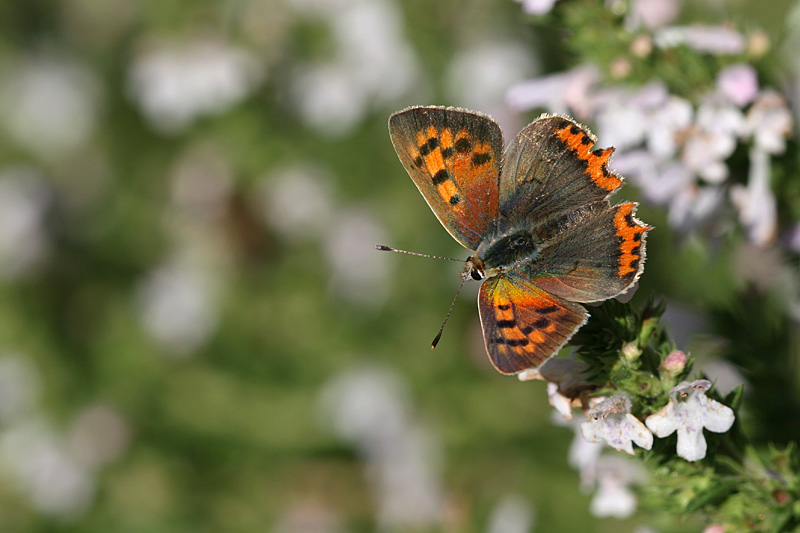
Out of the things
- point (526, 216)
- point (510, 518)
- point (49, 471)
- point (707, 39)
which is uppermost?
point (707, 39)

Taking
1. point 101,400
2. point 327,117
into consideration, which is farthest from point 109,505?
point 327,117

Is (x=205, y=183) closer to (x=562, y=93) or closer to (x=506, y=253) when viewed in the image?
(x=562, y=93)

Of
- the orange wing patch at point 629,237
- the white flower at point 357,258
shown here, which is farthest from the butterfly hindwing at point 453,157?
the white flower at point 357,258

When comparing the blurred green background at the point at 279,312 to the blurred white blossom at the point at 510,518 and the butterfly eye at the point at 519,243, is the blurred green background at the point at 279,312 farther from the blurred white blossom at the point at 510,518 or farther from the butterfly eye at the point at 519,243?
the butterfly eye at the point at 519,243

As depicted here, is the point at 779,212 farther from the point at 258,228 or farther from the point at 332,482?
the point at 258,228

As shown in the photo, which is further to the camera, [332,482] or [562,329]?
[332,482]

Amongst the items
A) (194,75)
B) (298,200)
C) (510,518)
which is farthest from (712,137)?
(298,200)

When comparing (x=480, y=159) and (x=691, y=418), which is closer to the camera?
(x=691, y=418)
